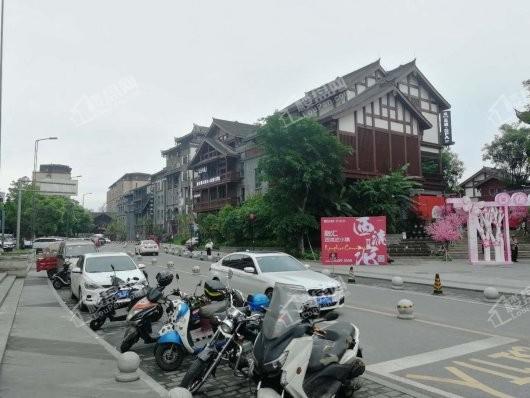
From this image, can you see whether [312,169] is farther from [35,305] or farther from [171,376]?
[171,376]

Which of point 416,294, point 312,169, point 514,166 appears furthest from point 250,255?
point 514,166

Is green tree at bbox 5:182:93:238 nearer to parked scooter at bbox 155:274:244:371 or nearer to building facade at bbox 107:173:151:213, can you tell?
building facade at bbox 107:173:151:213

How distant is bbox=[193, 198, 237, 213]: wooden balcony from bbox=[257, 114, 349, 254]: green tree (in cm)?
1792

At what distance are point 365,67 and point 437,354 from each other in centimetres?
3729

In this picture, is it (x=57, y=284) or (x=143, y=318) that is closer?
(x=143, y=318)

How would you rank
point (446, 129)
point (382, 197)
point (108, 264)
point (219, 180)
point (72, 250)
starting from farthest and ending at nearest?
point (219, 180)
point (446, 129)
point (382, 197)
point (72, 250)
point (108, 264)

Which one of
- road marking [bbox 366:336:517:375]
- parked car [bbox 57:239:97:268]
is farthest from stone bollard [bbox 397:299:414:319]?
parked car [bbox 57:239:97:268]

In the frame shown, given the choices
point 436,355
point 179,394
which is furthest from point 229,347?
point 436,355

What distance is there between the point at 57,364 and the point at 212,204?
4541cm

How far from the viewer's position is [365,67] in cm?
4084

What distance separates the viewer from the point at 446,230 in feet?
90.8

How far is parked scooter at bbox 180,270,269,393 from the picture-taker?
5.16 meters

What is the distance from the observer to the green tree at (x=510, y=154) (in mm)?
42250

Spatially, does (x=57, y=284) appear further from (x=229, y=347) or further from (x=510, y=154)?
(x=510, y=154)
